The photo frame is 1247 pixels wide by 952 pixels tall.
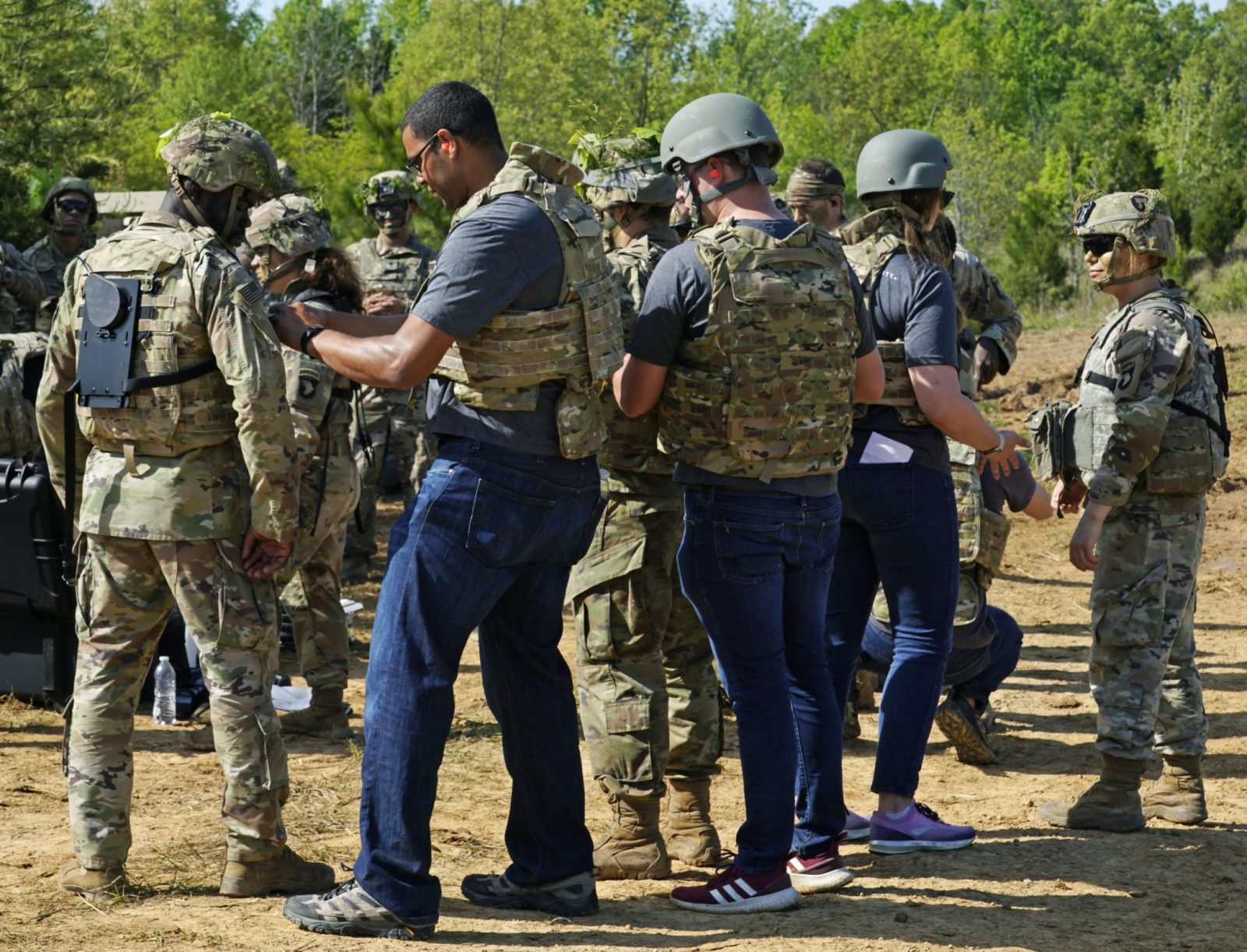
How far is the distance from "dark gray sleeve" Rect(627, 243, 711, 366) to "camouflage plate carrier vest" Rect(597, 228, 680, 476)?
52 centimetres

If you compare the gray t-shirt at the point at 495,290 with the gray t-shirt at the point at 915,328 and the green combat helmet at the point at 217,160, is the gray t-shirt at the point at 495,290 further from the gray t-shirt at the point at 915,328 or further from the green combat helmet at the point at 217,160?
the gray t-shirt at the point at 915,328

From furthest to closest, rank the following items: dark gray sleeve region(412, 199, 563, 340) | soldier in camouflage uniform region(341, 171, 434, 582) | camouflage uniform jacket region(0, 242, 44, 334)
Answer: camouflage uniform jacket region(0, 242, 44, 334) → soldier in camouflage uniform region(341, 171, 434, 582) → dark gray sleeve region(412, 199, 563, 340)

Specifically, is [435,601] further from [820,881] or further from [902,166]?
[902,166]

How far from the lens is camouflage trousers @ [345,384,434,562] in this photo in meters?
9.27

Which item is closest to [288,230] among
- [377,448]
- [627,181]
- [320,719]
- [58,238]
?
[627,181]

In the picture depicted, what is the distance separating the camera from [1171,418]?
5.37 m

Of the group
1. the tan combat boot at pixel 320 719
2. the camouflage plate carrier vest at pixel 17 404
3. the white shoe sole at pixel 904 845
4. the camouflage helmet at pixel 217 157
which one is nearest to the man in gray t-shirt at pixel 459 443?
the camouflage helmet at pixel 217 157

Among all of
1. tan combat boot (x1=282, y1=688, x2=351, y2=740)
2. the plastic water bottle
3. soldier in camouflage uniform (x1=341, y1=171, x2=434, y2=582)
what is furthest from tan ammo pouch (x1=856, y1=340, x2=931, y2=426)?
soldier in camouflage uniform (x1=341, y1=171, x2=434, y2=582)

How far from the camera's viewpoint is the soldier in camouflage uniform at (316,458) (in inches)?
252

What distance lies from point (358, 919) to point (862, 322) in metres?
2.32

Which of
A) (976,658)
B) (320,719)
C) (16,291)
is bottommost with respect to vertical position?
(320,719)

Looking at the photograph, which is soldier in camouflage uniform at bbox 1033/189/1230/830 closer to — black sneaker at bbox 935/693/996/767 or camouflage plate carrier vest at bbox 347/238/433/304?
black sneaker at bbox 935/693/996/767

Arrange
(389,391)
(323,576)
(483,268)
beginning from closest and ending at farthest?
(483,268) → (323,576) → (389,391)

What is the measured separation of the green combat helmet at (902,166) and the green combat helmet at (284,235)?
8.91ft
